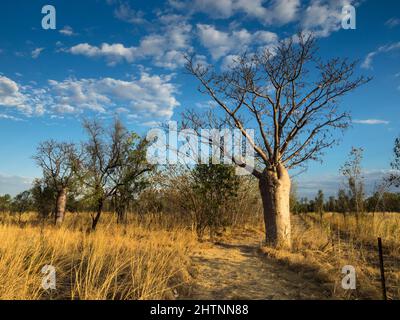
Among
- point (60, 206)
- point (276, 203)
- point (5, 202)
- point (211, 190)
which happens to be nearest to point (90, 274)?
point (276, 203)

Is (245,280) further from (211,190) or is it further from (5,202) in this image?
(5,202)

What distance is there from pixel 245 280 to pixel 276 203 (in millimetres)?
3466

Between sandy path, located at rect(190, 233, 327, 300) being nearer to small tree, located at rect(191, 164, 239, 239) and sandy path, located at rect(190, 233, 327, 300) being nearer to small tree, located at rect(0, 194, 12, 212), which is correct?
small tree, located at rect(191, 164, 239, 239)

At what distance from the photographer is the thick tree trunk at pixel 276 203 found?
8156mm

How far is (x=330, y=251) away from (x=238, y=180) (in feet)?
17.0

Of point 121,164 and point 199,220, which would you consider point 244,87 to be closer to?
point 199,220

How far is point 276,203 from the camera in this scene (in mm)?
8266

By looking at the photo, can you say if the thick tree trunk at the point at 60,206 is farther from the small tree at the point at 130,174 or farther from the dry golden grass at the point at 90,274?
the dry golden grass at the point at 90,274

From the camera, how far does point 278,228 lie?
8.16 meters

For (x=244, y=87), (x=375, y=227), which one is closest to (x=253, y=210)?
(x=375, y=227)

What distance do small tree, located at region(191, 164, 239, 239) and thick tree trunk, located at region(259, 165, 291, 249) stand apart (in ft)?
8.51

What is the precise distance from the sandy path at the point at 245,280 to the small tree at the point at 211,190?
11.1 feet

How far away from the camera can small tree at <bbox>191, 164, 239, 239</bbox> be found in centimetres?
1070

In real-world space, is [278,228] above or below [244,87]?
below
